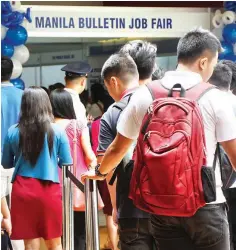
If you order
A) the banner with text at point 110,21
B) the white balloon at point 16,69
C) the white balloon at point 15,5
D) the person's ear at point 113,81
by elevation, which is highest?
the white balloon at point 15,5

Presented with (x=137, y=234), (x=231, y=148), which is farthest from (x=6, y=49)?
(x=231, y=148)

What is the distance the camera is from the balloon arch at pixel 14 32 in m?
6.34

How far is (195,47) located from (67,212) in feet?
5.55

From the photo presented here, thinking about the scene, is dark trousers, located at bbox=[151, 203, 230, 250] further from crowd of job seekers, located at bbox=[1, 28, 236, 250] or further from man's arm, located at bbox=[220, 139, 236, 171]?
man's arm, located at bbox=[220, 139, 236, 171]

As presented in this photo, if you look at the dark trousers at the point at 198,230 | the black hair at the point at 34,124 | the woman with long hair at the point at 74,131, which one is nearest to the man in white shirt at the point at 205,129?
the dark trousers at the point at 198,230

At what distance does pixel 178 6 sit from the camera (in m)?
7.74

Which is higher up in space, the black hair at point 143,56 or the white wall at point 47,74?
the white wall at point 47,74

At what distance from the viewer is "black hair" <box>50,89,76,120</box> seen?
475cm

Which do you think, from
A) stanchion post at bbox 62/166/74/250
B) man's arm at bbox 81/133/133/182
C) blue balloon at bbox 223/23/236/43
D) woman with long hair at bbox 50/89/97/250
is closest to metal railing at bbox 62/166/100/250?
stanchion post at bbox 62/166/74/250

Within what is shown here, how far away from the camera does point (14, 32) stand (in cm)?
642

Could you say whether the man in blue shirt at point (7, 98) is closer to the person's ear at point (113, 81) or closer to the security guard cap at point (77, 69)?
the security guard cap at point (77, 69)

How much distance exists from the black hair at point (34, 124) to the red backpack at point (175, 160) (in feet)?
5.96

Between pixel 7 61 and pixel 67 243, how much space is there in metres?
1.86

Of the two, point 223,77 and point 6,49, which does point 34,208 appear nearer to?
point 223,77
